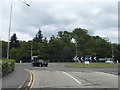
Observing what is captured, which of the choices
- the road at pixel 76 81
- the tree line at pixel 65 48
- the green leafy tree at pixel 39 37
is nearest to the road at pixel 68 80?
the road at pixel 76 81

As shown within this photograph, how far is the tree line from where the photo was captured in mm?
118625

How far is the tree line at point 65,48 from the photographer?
119m

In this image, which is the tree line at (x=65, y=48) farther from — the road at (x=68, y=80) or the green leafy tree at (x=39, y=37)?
the road at (x=68, y=80)

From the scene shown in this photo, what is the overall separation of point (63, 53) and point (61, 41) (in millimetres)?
6993

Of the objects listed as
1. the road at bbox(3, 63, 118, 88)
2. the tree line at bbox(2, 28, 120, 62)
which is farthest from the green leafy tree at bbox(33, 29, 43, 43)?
the road at bbox(3, 63, 118, 88)

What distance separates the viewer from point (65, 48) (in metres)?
123

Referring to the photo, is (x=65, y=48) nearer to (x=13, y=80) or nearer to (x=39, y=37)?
(x=39, y=37)

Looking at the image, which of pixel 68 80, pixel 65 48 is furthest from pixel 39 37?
pixel 68 80

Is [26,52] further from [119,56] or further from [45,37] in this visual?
[119,56]

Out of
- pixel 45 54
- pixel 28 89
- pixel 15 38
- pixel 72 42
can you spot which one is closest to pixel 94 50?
pixel 72 42

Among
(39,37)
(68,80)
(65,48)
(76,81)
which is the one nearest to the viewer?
(76,81)

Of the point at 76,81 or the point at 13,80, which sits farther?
the point at 13,80

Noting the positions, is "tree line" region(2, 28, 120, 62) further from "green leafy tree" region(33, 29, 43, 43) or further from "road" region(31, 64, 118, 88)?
"road" region(31, 64, 118, 88)

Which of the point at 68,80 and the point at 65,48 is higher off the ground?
the point at 65,48
